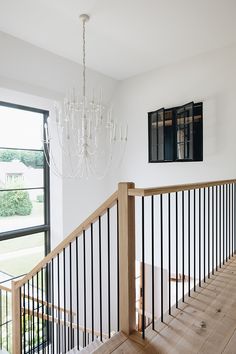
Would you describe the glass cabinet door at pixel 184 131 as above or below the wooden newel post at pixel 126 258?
above

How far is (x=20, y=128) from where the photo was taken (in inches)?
179

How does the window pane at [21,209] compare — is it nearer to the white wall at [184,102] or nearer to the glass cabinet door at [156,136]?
the white wall at [184,102]

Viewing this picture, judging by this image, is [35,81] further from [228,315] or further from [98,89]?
[228,315]

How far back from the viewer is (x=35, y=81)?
394cm

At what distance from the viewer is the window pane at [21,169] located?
4342 millimetres

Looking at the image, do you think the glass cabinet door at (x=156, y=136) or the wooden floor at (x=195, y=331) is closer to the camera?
the wooden floor at (x=195, y=331)

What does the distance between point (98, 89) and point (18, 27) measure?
75.7 inches

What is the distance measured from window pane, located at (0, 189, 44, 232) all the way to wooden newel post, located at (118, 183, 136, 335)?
130 inches

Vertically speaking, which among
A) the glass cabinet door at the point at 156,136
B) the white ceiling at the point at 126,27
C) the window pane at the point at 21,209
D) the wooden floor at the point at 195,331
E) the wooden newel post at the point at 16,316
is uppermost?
the white ceiling at the point at 126,27

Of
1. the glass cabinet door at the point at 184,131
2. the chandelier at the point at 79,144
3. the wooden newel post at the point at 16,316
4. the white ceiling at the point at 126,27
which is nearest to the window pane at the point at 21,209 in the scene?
the chandelier at the point at 79,144

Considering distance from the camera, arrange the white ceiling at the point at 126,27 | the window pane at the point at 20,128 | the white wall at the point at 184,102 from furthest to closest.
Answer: the window pane at the point at 20,128 < the white wall at the point at 184,102 < the white ceiling at the point at 126,27

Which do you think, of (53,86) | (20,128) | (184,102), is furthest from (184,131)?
(20,128)

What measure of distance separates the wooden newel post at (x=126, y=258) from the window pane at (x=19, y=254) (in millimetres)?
3353

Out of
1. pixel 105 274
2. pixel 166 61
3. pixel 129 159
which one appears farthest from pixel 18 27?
pixel 105 274
